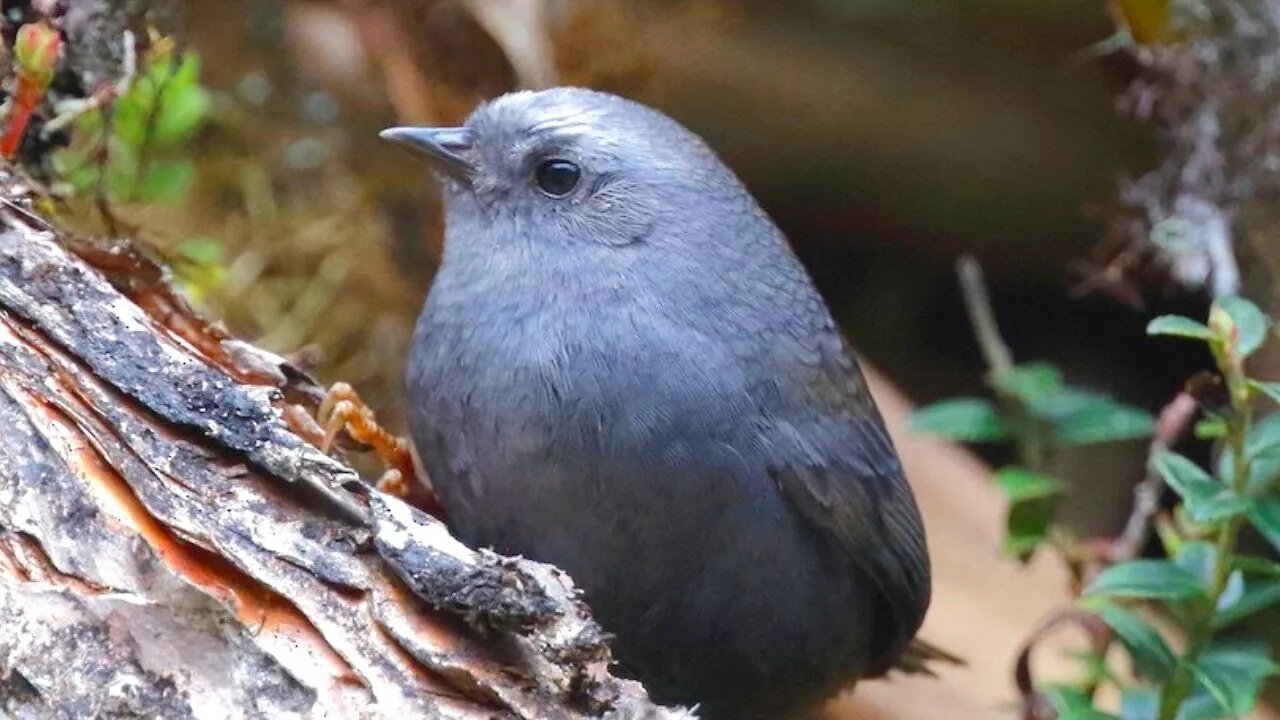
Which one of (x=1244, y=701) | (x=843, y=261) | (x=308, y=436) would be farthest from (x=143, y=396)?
(x=843, y=261)

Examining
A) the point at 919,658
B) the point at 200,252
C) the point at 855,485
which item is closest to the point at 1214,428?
the point at 855,485

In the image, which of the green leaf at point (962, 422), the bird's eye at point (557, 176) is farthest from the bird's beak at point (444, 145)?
the green leaf at point (962, 422)

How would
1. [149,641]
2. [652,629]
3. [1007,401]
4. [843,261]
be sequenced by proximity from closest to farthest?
1. [149,641]
2. [652,629]
3. [1007,401]
4. [843,261]

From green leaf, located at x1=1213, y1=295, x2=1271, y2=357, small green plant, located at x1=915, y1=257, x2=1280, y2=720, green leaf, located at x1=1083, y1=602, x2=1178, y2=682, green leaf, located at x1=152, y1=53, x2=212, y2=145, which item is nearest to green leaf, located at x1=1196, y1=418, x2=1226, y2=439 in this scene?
small green plant, located at x1=915, y1=257, x2=1280, y2=720

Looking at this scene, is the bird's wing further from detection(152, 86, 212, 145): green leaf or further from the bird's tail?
detection(152, 86, 212, 145): green leaf

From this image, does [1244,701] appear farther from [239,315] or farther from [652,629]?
[239,315]

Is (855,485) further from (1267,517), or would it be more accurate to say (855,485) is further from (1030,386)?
(1030,386)
